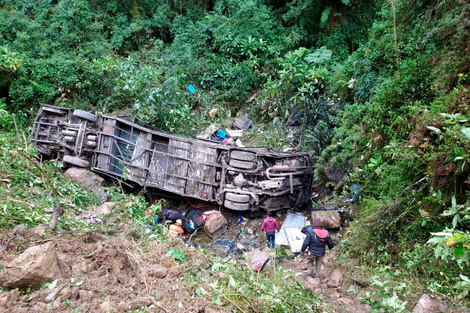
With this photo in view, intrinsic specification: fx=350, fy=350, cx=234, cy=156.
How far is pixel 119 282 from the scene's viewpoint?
157 inches

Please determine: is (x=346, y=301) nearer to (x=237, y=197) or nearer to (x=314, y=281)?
(x=314, y=281)

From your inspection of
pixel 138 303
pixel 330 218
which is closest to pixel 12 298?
pixel 138 303

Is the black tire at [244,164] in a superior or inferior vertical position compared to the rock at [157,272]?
superior

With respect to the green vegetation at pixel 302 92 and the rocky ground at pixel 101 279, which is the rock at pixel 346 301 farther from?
the green vegetation at pixel 302 92

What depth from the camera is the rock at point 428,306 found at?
403cm

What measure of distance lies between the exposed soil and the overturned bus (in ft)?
10.1

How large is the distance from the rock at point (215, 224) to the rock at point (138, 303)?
4.68 m

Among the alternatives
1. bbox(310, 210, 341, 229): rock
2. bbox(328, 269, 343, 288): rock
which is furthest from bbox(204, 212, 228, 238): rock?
bbox(328, 269, 343, 288): rock

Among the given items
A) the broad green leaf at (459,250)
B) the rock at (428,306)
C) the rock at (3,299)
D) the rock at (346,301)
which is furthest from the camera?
the rock at (346,301)

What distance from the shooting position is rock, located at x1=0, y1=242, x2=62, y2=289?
3459mm

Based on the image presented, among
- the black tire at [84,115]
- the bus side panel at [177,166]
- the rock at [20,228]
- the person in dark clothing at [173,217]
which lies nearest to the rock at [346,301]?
the rock at [20,228]

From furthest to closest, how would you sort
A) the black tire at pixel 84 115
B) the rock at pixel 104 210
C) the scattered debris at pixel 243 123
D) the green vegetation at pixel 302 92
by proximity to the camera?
the scattered debris at pixel 243 123 → the black tire at pixel 84 115 → the rock at pixel 104 210 → the green vegetation at pixel 302 92

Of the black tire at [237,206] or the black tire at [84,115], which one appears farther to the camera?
the black tire at [84,115]

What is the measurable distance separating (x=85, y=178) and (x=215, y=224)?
328 cm
